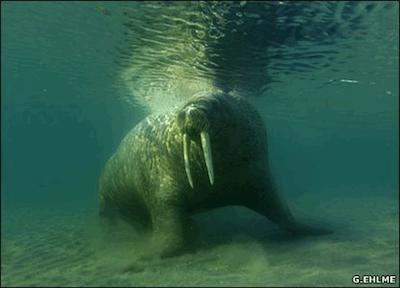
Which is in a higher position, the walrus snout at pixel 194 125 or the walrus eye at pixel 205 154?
the walrus snout at pixel 194 125

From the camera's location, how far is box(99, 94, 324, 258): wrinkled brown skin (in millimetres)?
6791

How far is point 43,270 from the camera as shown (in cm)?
643

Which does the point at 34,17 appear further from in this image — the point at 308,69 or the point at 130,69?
the point at 308,69

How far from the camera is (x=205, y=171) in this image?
7188 mm

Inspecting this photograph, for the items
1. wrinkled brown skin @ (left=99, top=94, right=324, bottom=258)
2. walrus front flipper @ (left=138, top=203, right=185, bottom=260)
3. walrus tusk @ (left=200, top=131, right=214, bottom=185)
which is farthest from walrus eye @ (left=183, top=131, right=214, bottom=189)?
walrus front flipper @ (left=138, top=203, right=185, bottom=260)

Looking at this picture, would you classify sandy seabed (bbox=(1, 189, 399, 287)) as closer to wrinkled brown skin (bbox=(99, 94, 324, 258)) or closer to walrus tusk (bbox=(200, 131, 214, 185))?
wrinkled brown skin (bbox=(99, 94, 324, 258))

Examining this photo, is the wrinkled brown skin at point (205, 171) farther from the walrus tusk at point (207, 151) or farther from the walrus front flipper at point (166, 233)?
the walrus tusk at point (207, 151)

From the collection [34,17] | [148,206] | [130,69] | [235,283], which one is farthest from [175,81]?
[235,283]

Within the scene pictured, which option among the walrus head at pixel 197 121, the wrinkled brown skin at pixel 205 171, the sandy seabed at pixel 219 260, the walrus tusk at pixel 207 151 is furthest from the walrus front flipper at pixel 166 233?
the walrus tusk at pixel 207 151

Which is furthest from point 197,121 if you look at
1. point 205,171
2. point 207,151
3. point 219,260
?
point 219,260

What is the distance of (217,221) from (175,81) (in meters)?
8.02

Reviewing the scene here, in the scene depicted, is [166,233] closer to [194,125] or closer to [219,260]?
[219,260]

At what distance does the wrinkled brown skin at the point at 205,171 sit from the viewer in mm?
6791

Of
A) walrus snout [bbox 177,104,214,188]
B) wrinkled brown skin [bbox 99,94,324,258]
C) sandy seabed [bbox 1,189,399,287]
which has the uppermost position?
walrus snout [bbox 177,104,214,188]
